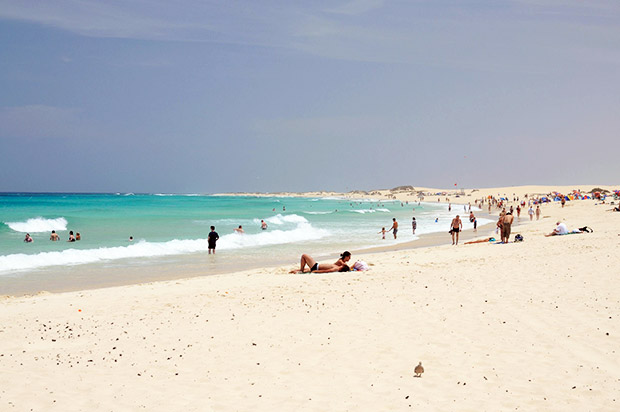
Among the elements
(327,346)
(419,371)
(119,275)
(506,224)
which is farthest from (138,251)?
(419,371)

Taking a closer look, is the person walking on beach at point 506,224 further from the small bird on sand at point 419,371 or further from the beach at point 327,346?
the small bird on sand at point 419,371

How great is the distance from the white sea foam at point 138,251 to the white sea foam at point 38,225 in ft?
67.5

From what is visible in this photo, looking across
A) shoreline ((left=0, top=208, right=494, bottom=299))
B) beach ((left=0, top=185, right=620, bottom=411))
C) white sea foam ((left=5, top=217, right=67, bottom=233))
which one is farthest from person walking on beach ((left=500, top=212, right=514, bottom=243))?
white sea foam ((left=5, top=217, right=67, bottom=233))

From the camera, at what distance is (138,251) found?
23703 mm

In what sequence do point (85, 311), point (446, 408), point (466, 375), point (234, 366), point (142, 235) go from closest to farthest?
point (446, 408)
point (466, 375)
point (234, 366)
point (85, 311)
point (142, 235)

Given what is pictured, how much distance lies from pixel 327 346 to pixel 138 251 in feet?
61.7

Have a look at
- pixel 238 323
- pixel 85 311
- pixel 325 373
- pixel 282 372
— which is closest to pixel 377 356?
pixel 325 373

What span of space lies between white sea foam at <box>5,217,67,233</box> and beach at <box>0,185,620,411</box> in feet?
112

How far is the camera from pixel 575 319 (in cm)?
801

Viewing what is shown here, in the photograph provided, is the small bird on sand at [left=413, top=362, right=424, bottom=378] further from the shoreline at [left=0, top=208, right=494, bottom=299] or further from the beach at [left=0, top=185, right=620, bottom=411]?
the shoreline at [left=0, top=208, right=494, bottom=299]

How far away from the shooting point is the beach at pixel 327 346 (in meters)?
5.38

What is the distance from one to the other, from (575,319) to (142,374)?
6.87m

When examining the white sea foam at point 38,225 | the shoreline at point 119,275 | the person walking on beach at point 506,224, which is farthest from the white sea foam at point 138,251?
the white sea foam at point 38,225

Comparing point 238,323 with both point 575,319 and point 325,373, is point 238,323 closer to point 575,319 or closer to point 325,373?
point 325,373
